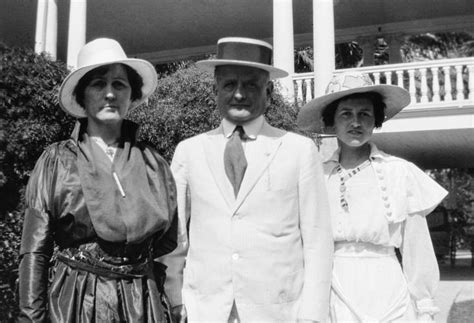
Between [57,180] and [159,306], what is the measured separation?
0.72 meters

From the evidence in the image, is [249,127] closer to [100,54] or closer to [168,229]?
[168,229]

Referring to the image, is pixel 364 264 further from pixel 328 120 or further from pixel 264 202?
pixel 328 120

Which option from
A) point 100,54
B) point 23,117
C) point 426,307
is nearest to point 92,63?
point 100,54

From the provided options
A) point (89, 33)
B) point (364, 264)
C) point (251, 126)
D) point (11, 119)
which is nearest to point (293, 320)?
point (364, 264)

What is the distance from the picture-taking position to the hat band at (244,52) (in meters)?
3.03

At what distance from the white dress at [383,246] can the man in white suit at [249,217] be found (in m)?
0.31

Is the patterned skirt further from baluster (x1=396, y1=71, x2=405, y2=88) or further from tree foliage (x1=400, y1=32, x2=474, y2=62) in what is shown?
tree foliage (x1=400, y1=32, x2=474, y2=62)

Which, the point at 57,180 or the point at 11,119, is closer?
the point at 57,180

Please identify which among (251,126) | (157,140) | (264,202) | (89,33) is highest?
(89,33)

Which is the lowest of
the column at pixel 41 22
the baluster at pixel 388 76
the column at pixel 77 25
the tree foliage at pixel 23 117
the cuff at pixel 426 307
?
the cuff at pixel 426 307

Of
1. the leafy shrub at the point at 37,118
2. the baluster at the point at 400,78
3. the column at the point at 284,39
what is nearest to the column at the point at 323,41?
the column at the point at 284,39

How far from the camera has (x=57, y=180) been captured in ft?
8.93

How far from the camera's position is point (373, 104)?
11.6 feet

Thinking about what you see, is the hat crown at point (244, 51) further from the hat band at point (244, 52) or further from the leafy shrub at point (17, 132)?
the leafy shrub at point (17, 132)
